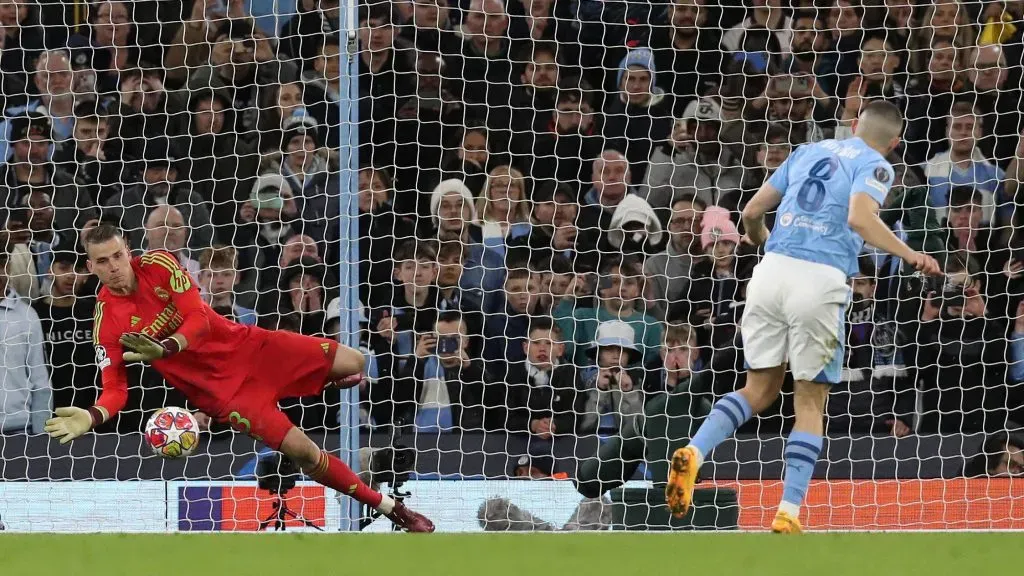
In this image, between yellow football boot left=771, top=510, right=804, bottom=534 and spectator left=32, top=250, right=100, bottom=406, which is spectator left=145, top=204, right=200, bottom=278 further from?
yellow football boot left=771, top=510, right=804, bottom=534

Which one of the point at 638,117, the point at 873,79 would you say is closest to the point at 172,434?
the point at 638,117

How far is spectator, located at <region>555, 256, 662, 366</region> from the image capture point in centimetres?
731

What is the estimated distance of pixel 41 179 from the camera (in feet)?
25.7

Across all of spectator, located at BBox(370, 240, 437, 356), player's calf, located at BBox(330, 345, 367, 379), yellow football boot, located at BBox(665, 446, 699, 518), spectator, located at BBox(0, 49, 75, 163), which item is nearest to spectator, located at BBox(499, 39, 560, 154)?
spectator, located at BBox(370, 240, 437, 356)

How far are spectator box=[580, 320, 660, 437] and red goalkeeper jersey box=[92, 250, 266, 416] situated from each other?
1785mm

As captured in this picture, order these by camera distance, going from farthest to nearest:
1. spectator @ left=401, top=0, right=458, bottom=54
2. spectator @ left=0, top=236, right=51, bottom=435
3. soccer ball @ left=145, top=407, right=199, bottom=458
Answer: spectator @ left=401, top=0, right=458, bottom=54
spectator @ left=0, top=236, right=51, bottom=435
soccer ball @ left=145, top=407, right=199, bottom=458

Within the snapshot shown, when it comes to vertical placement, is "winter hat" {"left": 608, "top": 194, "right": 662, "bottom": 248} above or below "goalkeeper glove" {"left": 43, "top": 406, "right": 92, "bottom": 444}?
above

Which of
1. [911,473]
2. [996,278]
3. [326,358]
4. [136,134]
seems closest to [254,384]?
[326,358]

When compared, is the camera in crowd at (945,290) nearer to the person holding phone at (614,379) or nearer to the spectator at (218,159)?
the person holding phone at (614,379)

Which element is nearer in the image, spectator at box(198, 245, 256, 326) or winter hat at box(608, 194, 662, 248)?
spectator at box(198, 245, 256, 326)

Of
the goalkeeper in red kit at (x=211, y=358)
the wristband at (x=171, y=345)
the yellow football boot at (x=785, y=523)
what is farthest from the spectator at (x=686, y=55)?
the yellow football boot at (x=785, y=523)

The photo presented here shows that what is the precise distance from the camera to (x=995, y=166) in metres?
7.72

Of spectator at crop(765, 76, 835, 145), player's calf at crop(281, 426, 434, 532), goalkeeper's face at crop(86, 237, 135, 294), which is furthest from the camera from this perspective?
spectator at crop(765, 76, 835, 145)

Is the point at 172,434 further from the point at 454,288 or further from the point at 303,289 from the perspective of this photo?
the point at 454,288
